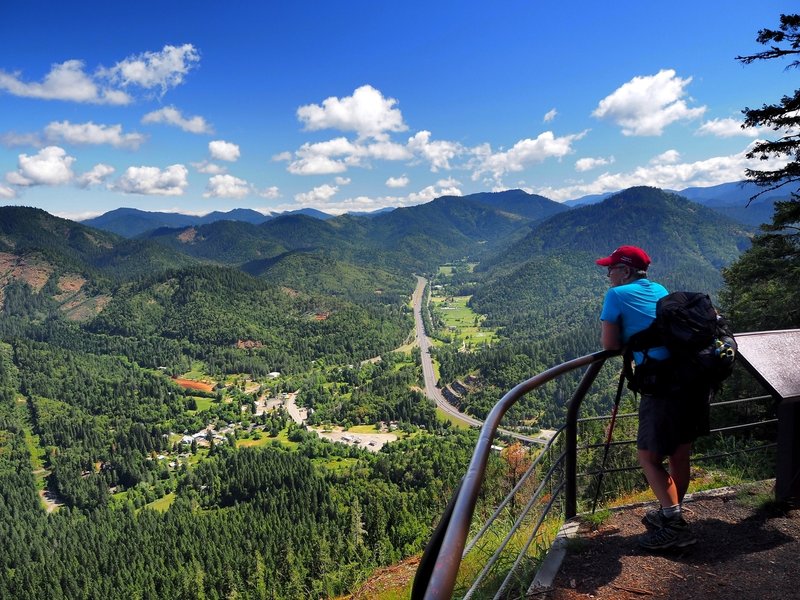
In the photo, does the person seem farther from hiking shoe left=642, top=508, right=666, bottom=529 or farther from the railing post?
the railing post

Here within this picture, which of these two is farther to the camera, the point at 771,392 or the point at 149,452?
the point at 149,452

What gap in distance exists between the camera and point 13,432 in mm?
109062

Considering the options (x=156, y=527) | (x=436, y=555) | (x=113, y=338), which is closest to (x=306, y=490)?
(x=156, y=527)

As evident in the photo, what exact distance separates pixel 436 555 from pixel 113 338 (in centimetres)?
21407

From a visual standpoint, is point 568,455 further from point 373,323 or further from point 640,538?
point 373,323

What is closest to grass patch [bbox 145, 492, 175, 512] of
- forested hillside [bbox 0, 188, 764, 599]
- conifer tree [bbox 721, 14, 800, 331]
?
A: forested hillside [bbox 0, 188, 764, 599]

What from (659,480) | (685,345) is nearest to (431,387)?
(659,480)

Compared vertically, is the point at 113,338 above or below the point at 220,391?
above

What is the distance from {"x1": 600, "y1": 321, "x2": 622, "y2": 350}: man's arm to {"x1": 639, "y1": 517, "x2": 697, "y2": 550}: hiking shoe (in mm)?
1386

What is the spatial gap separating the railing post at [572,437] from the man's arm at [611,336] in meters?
0.15

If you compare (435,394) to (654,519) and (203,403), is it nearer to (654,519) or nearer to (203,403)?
(203,403)

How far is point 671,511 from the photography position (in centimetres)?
347

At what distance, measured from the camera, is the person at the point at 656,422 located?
3.42 metres

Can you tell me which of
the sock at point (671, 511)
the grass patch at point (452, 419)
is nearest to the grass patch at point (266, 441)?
the grass patch at point (452, 419)
